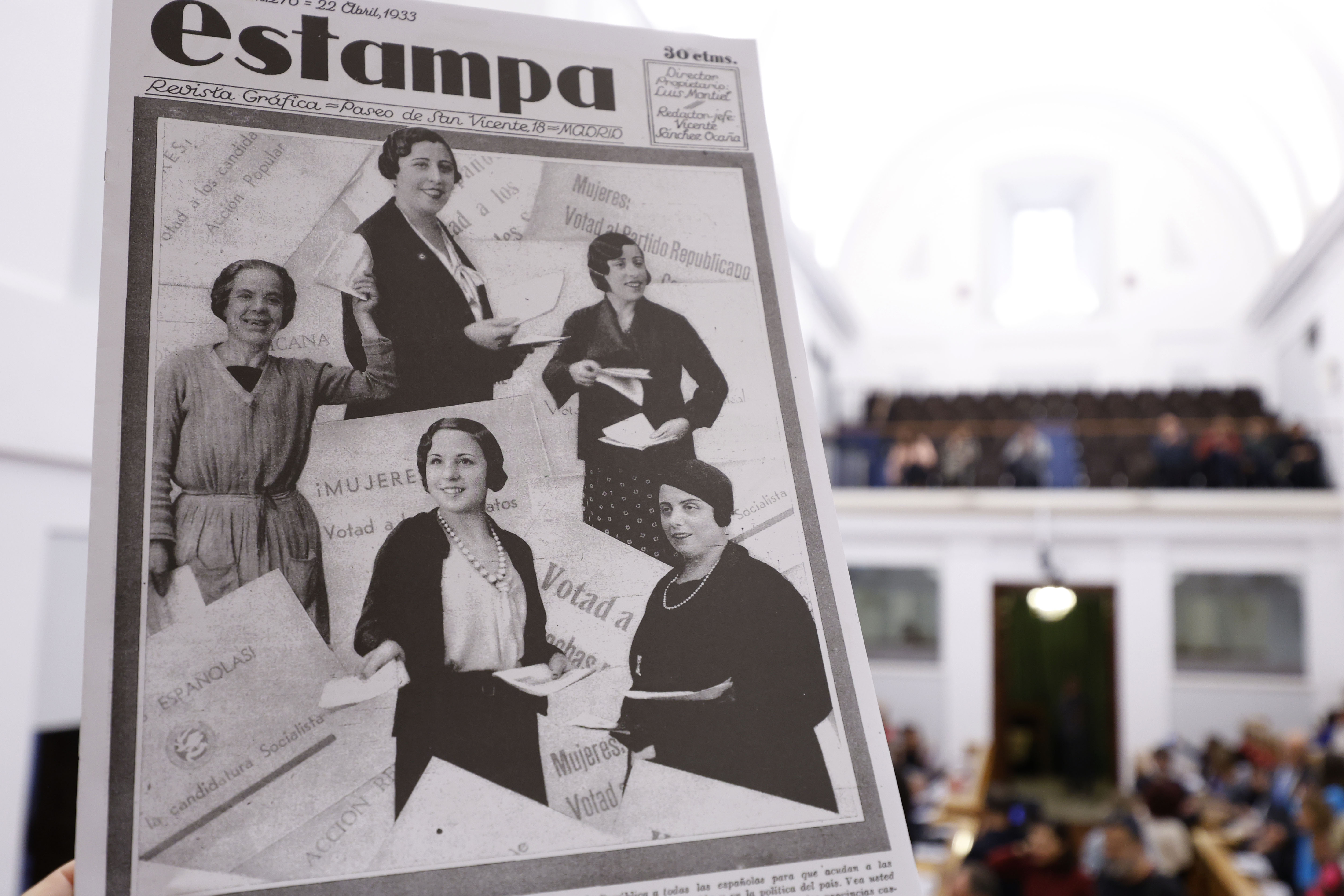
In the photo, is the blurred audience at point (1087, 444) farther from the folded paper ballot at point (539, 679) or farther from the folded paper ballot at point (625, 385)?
the folded paper ballot at point (539, 679)

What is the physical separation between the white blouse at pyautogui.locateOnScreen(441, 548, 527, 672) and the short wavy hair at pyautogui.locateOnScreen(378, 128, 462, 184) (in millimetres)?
459

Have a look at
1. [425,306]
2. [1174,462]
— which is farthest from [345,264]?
[1174,462]

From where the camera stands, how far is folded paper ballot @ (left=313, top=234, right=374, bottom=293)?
40.6 inches

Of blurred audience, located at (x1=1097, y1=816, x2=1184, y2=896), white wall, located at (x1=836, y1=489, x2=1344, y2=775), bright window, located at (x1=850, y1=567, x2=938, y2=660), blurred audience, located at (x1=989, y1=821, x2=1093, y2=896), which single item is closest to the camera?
blurred audience, located at (x1=1097, y1=816, x2=1184, y2=896)

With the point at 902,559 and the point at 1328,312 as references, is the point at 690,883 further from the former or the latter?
the point at 1328,312

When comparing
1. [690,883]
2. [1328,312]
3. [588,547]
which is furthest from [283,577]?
[1328,312]

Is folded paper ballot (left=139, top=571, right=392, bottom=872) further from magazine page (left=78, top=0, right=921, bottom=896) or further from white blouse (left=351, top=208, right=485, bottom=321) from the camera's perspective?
white blouse (left=351, top=208, right=485, bottom=321)

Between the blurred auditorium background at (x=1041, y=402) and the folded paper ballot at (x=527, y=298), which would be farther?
the blurred auditorium background at (x=1041, y=402)

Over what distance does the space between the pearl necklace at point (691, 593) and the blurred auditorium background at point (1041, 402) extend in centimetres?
222

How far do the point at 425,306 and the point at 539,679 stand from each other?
429mm

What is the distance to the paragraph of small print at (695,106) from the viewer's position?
1.23m

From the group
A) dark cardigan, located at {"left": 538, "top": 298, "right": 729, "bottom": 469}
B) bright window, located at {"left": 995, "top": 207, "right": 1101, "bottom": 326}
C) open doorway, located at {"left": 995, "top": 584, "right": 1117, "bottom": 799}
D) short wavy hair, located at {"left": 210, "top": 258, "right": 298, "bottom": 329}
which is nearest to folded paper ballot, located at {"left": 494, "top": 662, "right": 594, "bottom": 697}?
dark cardigan, located at {"left": 538, "top": 298, "right": 729, "bottom": 469}

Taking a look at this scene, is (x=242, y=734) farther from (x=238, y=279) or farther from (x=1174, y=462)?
(x=1174, y=462)

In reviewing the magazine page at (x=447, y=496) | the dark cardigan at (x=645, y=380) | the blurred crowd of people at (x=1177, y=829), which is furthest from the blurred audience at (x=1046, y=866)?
the dark cardigan at (x=645, y=380)
